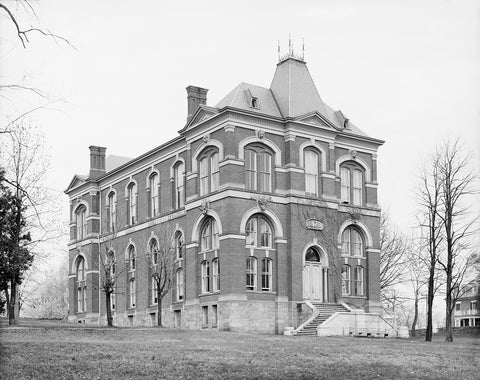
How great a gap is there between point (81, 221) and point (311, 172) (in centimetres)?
2567

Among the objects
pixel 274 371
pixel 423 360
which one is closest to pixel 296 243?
pixel 423 360

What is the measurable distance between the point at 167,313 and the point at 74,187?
775 inches

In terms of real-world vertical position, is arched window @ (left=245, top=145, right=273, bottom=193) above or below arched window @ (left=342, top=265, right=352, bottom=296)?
above

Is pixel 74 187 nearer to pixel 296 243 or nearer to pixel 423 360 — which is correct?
pixel 296 243

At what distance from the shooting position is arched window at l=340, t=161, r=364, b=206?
52031 mm

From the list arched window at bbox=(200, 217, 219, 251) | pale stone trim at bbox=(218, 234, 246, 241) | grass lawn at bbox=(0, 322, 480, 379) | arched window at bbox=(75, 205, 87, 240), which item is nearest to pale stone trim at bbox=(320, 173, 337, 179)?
pale stone trim at bbox=(218, 234, 246, 241)

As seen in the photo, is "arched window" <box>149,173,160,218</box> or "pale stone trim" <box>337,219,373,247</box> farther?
"arched window" <box>149,173,160,218</box>

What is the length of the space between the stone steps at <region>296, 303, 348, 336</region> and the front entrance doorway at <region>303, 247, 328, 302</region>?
3.90ft

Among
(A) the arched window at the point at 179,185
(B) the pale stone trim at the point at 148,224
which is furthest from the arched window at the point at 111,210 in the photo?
(A) the arched window at the point at 179,185

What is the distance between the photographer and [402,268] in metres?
72.3

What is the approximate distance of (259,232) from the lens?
47.3m

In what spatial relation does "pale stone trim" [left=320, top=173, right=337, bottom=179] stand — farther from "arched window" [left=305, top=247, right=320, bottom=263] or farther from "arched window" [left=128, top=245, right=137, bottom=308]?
"arched window" [left=128, top=245, right=137, bottom=308]

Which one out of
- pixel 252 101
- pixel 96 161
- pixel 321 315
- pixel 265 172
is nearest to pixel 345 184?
pixel 265 172

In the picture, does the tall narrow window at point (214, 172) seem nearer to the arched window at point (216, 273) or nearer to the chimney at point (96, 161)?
the arched window at point (216, 273)
